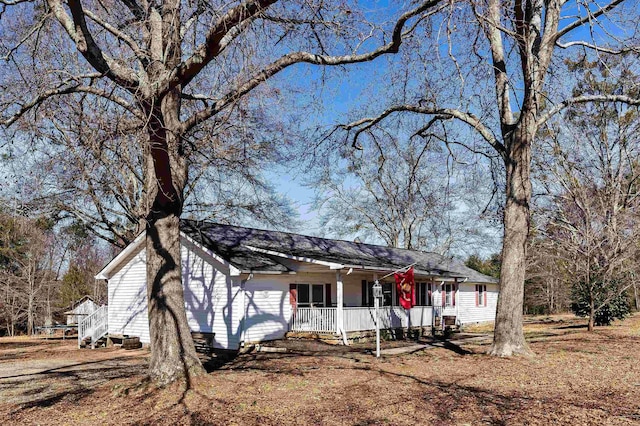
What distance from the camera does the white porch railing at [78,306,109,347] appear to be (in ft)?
67.9

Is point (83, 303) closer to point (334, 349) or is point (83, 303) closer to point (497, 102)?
point (334, 349)

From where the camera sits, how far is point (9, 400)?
388 inches

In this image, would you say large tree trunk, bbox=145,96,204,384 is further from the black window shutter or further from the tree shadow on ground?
the black window shutter

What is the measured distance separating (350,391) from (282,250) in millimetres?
9957

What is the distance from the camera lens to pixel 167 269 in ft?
34.2

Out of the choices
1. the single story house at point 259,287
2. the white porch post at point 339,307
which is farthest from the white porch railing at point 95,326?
the white porch post at point 339,307

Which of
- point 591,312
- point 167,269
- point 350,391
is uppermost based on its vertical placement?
point 167,269

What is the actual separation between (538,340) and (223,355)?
34.1 feet

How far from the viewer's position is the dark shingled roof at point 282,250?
17719 mm

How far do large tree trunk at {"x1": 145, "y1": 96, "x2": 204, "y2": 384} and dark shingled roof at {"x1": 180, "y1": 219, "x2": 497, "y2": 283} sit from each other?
5832 mm

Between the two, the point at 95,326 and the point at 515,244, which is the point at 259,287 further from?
the point at 515,244

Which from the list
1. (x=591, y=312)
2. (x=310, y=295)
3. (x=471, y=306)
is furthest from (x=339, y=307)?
(x=471, y=306)

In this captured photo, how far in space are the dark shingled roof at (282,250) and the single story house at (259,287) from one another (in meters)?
0.05

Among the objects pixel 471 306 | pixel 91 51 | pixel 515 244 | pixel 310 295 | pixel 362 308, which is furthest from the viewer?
pixel 471 306
